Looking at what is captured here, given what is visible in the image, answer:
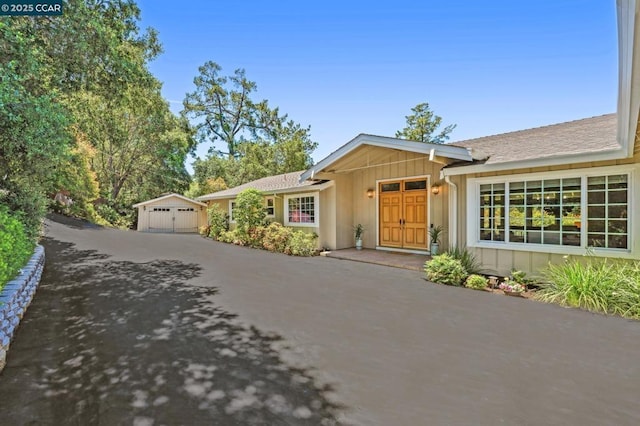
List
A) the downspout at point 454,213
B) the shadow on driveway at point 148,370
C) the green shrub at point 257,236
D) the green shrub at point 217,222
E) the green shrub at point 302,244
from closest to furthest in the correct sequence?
the shadow on driveway at point 148,370 → the downspout at point 454,213 → the green shrub at point 302,244 → the green shrub at point 257,236 → the green shrub at point 217,222

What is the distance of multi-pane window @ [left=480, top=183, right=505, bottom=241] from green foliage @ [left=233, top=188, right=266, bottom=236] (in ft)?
29.8

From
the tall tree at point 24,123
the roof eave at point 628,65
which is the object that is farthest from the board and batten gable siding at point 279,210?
the roof eave at point 628,65

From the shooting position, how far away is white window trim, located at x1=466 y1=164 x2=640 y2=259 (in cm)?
538

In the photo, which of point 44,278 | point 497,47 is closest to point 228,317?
point 44,278

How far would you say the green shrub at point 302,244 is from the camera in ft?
35.8

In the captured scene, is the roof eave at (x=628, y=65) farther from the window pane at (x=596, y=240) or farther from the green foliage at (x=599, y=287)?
the window pane at (x=596, y=240)

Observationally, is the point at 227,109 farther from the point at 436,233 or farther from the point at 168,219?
the point at 436,233

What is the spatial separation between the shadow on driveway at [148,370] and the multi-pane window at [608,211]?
6.05 meters

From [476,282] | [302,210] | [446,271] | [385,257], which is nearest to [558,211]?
[476,282]

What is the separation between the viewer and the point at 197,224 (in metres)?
24.0

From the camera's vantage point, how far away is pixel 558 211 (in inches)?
244

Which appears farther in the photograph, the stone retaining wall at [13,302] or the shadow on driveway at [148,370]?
the stone retaining wall at [13,302]

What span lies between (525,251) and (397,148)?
394cm

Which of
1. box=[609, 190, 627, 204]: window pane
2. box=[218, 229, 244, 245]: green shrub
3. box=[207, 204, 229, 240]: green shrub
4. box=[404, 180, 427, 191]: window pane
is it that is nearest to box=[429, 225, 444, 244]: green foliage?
box=[404, 180, 427, 191]: window pane
